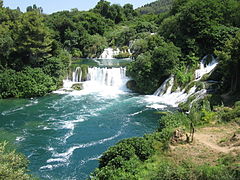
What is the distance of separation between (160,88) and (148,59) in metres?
3.66

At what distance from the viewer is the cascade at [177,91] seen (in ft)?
89.2

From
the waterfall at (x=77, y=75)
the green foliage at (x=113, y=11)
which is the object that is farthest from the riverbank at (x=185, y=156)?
the green foliage at (x=113, y=11)

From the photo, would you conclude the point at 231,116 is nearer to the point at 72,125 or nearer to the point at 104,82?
the point at 72,125

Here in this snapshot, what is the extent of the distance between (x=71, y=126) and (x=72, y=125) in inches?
9.6

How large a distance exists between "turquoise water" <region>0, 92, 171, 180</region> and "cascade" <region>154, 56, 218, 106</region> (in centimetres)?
202

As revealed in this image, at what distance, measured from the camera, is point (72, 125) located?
2233 cm

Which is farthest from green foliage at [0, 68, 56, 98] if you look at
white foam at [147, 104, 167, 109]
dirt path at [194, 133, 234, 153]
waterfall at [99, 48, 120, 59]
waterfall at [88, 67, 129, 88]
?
dirt path at [194, 133, 234, 153]

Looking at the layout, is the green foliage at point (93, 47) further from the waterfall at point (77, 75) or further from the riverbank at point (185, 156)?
the riverbank at point (185, 156)

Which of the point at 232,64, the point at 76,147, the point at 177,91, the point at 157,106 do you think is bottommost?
the point at 76,147

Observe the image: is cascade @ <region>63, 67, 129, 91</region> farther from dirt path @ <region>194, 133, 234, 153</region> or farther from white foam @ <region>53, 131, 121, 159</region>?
dirt path @ <region>194, 133, 234, 153</region>

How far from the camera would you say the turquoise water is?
53.3 feet

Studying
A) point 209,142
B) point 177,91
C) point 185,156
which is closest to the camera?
point 185,156

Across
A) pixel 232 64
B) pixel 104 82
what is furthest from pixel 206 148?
pixel 104 82

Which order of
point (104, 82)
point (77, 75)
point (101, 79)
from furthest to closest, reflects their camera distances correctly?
point (77, 75)
point (101, 79)
point (104, 82)
